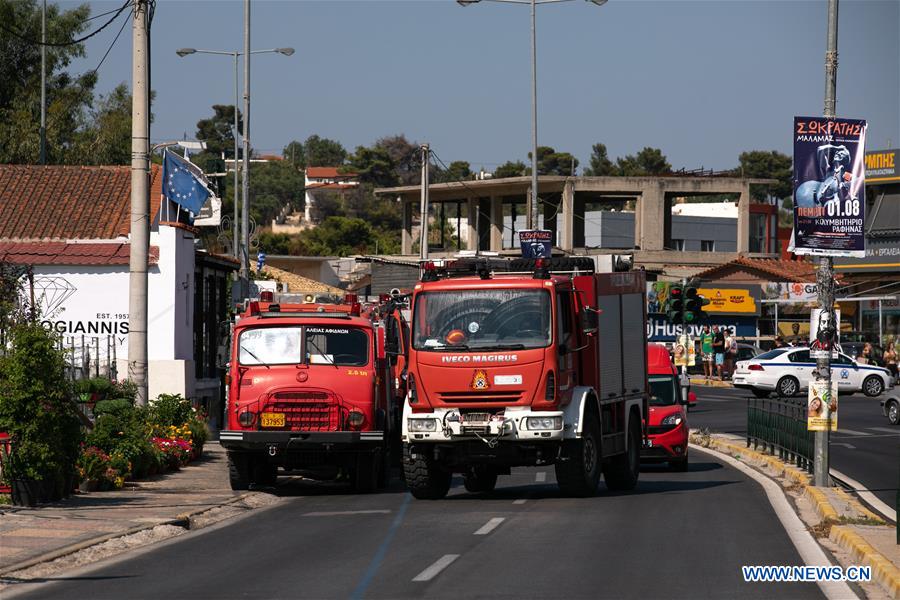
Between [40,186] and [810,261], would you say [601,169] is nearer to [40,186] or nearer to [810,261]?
[810,261]

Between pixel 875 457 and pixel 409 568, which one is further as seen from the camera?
pixel 875 457

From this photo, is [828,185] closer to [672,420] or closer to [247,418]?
[672,420]

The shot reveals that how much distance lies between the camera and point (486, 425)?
18.5 metres

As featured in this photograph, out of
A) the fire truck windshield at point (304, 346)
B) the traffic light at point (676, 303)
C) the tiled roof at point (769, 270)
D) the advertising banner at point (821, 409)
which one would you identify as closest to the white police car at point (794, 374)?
the traffic light at point (676, 303)

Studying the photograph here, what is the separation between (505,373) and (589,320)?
55.7 inches

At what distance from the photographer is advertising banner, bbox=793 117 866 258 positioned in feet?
62.4

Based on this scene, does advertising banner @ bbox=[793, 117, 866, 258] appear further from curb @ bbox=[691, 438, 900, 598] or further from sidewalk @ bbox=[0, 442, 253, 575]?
sidewalk @ bbox=[0, 442, 253, 575]

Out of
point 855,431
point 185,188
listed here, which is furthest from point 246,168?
point 855,431

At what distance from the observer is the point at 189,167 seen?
104 feet

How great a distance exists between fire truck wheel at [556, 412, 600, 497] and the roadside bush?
654 centimetres

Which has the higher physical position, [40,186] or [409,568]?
[40,186]

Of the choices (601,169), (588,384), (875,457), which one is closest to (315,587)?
(588,384)

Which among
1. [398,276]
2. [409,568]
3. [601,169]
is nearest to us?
[409,568]

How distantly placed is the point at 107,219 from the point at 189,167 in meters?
2.24
